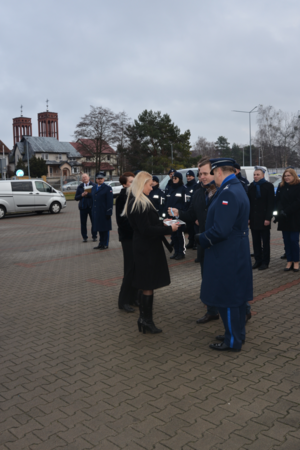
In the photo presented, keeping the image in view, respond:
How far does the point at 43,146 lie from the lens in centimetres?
9219

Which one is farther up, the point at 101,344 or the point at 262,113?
the point at 262,113

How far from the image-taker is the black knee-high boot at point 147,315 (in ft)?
16.1

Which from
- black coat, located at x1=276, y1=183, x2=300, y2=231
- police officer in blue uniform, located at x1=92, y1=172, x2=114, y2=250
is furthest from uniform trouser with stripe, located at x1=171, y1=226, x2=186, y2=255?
black coat, located at x1=276, y1=183, x2=300, y2=231

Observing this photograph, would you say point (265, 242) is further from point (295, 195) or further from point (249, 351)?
point (249, 351)

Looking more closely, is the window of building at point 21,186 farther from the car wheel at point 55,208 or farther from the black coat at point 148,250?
the black coat at point 148,250

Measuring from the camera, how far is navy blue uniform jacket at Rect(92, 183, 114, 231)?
A: 1062 cm

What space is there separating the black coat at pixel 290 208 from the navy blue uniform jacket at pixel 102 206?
4330 millimetres

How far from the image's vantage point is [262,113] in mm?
75312

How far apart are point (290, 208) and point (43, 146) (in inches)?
3536

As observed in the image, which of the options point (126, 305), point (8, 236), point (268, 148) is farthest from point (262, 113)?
point (126, 305)

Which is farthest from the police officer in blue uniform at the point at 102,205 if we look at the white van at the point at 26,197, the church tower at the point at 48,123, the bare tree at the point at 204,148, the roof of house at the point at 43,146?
the church tower at the point at 48,123

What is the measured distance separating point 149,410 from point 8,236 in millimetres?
12941

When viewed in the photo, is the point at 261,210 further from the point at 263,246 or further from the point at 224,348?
the point at 224,348

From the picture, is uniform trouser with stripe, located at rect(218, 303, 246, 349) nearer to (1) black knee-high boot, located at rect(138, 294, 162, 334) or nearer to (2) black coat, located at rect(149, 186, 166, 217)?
(1) black knee-high boot, located at rect(138, 294, 162, 334)
